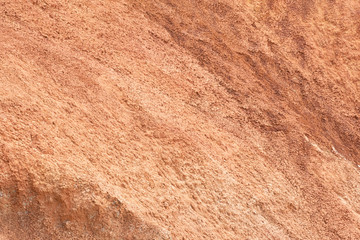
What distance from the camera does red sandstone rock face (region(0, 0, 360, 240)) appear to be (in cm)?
539

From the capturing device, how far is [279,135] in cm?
855

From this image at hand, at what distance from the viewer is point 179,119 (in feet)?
24.9

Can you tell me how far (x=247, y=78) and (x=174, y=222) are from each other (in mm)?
4288

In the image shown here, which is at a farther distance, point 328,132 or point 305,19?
point 305,19

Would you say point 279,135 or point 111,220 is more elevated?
point 279,135

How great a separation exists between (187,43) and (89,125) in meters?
3.63

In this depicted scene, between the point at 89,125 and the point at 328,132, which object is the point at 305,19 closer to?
the point at 328,132

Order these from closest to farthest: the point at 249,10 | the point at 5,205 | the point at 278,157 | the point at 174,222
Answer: the point at 5,205 < the point at 174,222 < the point at 278,157 < the point at 249,10

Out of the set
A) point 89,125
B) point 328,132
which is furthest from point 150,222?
point 328,132

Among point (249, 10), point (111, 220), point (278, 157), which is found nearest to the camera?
point (111, 220)

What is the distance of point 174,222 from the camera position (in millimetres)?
5930

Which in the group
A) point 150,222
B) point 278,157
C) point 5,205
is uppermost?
point 278,157

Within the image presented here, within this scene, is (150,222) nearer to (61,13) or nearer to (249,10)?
(61,13)

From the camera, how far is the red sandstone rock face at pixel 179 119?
5387 millimetres
